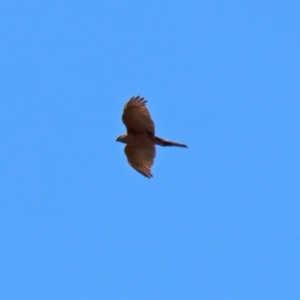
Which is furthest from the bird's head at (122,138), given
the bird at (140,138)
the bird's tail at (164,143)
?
the bird's tail at (164,143)

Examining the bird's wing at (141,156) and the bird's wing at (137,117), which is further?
the bird's wing at (141,156)

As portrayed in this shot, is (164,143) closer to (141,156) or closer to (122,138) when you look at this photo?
(141,156)

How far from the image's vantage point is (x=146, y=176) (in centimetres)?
3231

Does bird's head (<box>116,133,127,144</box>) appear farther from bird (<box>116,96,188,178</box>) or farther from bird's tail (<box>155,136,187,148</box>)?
bird's tail (<box>155,136,187,148</box>)

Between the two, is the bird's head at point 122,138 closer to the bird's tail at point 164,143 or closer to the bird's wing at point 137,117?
the bird's wing at point 137,117

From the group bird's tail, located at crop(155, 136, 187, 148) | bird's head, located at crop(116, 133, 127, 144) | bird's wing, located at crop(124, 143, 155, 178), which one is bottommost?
bird's wing, located at crop(124, 143, 155, 178)

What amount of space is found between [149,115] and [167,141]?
1.15 metres

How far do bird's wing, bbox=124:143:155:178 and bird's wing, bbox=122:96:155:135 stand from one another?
0.55m

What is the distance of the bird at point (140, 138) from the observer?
104 feet

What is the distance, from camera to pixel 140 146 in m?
32.5

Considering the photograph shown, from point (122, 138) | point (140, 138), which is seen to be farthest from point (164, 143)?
point (122, 138)

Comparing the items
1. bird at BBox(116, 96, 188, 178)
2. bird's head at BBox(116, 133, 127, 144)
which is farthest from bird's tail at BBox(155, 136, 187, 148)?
bird's head at BBox(116, 133, 127, 144)

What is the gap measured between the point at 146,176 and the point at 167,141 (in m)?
1.16

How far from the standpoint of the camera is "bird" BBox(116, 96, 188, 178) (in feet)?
104
